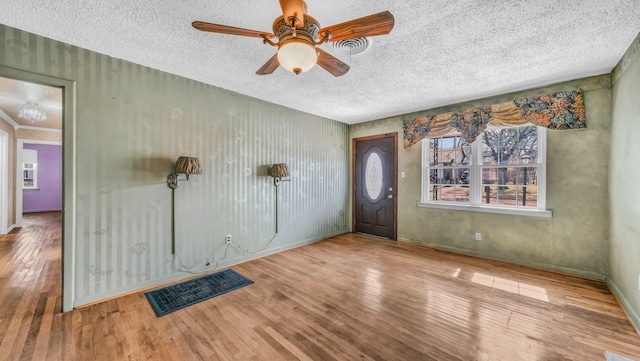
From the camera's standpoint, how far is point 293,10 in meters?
1.35

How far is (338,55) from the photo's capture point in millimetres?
2422

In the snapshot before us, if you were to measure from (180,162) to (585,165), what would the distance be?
4.92 m

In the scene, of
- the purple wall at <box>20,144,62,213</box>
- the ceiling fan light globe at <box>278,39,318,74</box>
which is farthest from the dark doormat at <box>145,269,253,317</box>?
the purple wall at <box>20,144,62,213</box>

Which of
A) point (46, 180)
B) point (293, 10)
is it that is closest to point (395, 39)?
point (293, 10)

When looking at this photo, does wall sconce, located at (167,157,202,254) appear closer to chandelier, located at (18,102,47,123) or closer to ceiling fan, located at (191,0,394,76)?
ceiling fan, located at (191,0,394,76)

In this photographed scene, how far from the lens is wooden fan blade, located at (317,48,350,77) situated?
70.9 inches

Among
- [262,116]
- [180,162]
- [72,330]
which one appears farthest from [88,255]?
[262,116]

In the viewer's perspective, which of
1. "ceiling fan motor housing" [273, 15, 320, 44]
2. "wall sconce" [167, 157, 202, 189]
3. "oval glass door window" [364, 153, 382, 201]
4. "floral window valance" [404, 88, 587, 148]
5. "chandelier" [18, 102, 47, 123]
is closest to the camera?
"ceiling fan motor housing" [273, 15, 320, 44]

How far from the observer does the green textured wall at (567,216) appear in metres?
2.97

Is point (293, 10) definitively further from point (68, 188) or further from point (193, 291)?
point (193, 291)

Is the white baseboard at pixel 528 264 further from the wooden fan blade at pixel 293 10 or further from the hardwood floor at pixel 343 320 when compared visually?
the wooden fan blade at pixel 293 10

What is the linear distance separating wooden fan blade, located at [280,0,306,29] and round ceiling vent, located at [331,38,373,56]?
84cm

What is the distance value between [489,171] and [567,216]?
105cm

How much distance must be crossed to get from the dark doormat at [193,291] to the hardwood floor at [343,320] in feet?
0.37
